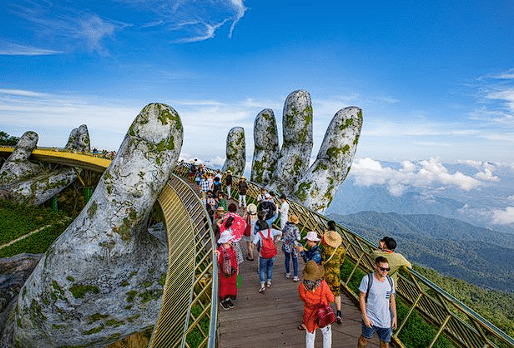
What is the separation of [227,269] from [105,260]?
330 inches

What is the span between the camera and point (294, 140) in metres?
22.4

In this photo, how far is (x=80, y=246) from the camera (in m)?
11.8

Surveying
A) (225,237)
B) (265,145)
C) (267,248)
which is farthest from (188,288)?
(265,145)

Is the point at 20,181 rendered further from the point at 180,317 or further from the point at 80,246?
the point at 180,317

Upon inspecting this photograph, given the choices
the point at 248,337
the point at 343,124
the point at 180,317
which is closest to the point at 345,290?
the point at 248,337

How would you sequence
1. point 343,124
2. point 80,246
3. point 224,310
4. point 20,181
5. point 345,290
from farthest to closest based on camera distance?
point 20,181, point 343,124, point 80,246, point 345,290, point 224,310

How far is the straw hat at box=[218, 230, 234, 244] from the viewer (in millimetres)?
6254

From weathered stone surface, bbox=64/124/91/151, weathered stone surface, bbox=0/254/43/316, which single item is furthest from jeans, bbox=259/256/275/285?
weathered stone surface, bbox=64/124/91/151

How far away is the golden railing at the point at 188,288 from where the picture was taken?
5086 mm

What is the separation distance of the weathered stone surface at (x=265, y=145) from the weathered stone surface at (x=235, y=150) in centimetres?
286

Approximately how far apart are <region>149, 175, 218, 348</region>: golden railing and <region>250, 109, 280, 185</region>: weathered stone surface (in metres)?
13.7

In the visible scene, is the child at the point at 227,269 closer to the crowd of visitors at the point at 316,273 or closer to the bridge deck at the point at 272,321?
the crowd of visitors at the point at 316,273

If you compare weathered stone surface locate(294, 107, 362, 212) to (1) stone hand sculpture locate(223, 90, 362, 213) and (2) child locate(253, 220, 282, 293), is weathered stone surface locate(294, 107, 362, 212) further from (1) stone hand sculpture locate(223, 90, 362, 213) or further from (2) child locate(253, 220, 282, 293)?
(2) child locate(253, 220, 282, 293)

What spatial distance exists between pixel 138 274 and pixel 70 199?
2630 cm
